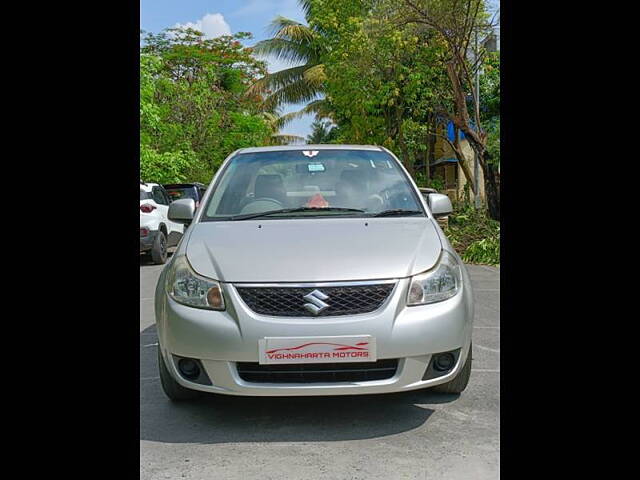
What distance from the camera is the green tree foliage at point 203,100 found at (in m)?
23.5

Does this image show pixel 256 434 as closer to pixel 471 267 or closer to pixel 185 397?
pixel 185 397

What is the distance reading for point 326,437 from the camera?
356cm

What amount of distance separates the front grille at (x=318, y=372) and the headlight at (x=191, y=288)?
1.17 ft

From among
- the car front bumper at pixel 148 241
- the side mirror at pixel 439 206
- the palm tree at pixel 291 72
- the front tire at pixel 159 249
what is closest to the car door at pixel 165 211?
the front tire at pixel 159 249

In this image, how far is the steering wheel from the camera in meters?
4.55

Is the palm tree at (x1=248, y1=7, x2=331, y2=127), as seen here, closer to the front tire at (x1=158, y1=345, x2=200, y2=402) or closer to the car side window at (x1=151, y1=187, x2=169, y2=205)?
the car side window at (x1=151, y1=187, x2=169, y2=205)

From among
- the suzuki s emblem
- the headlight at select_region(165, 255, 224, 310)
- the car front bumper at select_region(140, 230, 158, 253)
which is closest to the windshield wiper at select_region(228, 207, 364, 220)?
the headlight at select_region(165, 255, 224, 310)

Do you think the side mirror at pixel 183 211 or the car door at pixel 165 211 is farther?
the car door at pixel 165 211

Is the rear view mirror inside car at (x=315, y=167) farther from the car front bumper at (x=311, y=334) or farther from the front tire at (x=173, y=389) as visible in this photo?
the front tire at (x=173, y=389)
